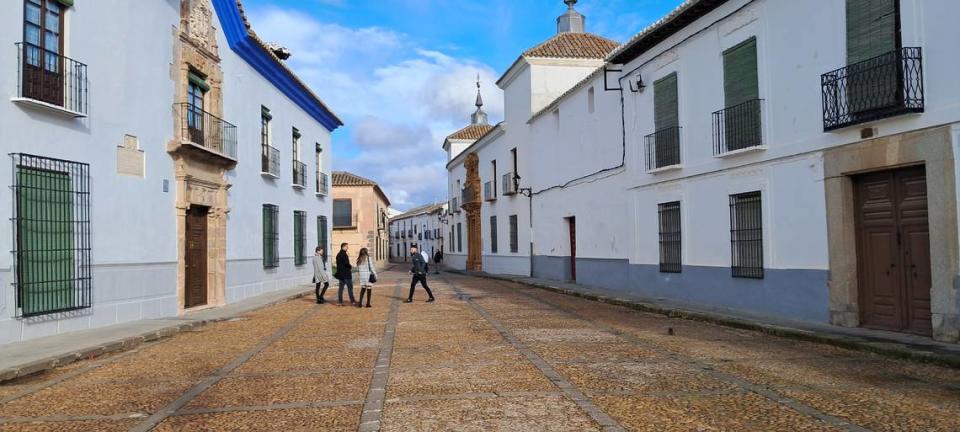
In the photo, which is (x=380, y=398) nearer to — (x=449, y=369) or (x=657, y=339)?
(x=449, y=369)

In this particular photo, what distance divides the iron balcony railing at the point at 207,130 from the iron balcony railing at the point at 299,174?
5.33m

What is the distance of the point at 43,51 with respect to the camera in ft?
30.0

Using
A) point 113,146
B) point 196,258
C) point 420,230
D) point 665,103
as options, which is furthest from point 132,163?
point 420,230

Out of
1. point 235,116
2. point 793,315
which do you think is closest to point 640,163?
point 793,315

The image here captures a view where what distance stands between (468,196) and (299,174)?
1427cm

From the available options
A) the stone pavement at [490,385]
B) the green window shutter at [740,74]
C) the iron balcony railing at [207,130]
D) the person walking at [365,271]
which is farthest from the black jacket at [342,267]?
the green window shutter at [740,74]

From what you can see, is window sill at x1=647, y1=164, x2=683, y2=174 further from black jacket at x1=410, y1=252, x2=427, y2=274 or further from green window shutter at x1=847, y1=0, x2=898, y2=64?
black jacket at x1=410, y1=252, x2=427, y2=274

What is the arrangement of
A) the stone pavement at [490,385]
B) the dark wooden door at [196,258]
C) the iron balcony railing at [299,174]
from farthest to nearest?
the iron balcony railing at [299,174], the dark wooden door at [196,258], the stone pavement at [490,385]

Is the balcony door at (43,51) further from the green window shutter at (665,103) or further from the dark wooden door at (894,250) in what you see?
the dark wooden door at (894,250)

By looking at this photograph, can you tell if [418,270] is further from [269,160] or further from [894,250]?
[894,250]

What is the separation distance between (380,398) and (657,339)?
15.0 feet

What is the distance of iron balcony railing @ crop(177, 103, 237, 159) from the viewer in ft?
42.8

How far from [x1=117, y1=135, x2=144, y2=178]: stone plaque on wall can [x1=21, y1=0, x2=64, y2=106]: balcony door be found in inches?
62.0

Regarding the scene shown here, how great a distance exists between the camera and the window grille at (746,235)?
11.8m
